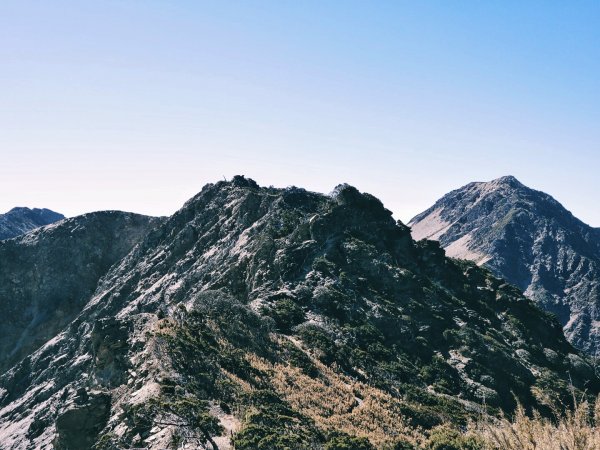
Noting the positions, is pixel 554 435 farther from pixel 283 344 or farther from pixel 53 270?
pixel 53 270

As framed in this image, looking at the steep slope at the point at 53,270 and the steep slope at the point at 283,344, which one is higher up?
the steep slope at the point at 53,270

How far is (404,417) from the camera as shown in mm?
48344

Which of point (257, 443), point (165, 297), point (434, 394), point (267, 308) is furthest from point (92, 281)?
point (257, 443)

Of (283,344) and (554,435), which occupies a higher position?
(283,344)

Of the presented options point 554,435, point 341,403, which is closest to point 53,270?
point 341,403

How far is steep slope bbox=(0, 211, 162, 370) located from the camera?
399 ft

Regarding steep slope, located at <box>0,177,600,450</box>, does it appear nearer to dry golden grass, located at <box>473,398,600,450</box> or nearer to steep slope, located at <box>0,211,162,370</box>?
steep slope, located at <box>0,211,162,370</box>

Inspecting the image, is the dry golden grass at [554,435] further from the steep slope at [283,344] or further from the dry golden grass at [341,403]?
the dry golden grass at [341,403]

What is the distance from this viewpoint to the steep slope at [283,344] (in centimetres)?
4019


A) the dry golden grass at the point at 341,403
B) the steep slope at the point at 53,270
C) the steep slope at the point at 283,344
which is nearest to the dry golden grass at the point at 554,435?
the steep slope at the point at 283,344

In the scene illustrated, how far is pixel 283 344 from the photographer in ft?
186

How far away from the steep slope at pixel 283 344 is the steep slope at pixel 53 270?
15383 millimetres

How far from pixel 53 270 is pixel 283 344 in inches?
3753

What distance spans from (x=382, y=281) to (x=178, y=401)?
46.5 metres
